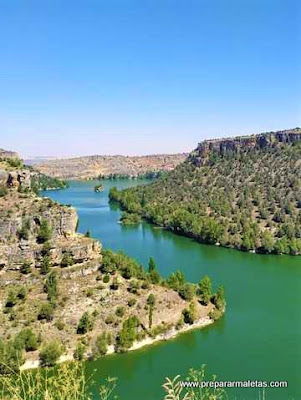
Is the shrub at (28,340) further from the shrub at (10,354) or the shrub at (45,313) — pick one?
the shrub at (45,313)

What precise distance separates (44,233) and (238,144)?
66.2 metres

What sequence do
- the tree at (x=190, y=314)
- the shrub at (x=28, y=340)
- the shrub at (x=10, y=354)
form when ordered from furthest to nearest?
1. the tree at (x=190, y=314)
2. the shrub at (x=28, y=340)
3. the shrub at (x=10, y=354)

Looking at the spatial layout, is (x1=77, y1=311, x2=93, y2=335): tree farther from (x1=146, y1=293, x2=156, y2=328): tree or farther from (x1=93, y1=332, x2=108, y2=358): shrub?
(x1=146, y1=293, x2=156, y2=328): tree

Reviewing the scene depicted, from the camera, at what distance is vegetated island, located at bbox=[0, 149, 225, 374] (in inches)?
1079

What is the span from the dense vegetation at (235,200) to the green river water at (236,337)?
4439 millimetres

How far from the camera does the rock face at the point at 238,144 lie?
84.6m

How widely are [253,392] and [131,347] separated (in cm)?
773

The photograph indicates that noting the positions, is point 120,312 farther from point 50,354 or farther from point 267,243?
point 267,243

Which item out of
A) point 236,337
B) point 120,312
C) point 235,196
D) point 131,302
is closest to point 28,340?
point 120,312

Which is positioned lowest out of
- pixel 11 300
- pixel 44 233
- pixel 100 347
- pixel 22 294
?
pixel 100 347

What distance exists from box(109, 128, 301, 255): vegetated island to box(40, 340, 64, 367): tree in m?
33.6

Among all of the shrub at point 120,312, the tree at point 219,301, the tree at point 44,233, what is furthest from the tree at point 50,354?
the tree at point 219,301

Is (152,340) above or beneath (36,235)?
beneath

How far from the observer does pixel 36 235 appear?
32.4 m
